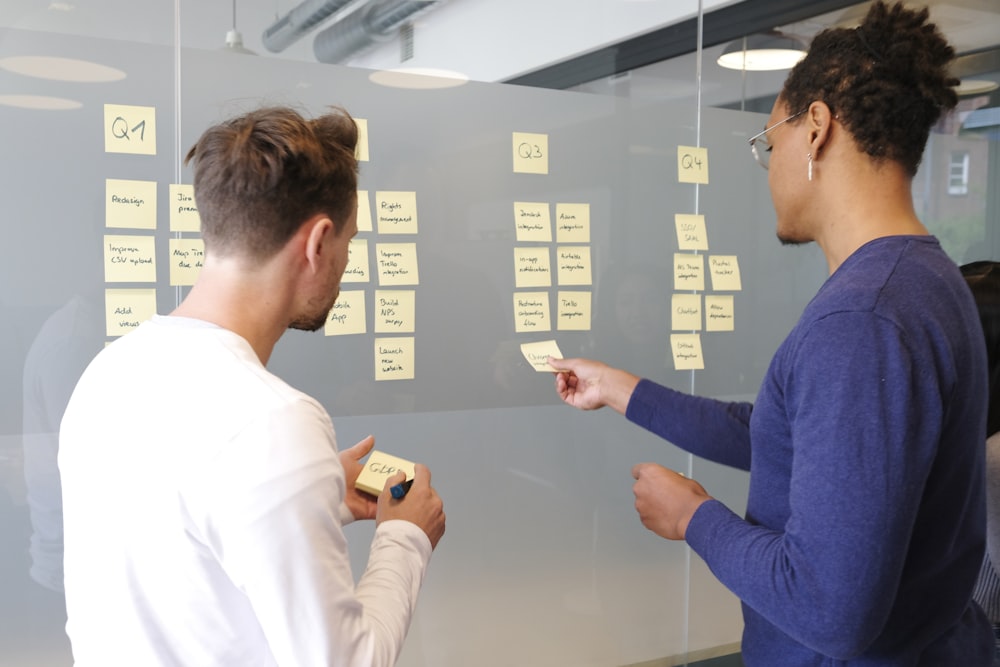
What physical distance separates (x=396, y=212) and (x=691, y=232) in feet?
3.15

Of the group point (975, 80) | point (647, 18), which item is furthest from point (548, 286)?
point (975, 80)

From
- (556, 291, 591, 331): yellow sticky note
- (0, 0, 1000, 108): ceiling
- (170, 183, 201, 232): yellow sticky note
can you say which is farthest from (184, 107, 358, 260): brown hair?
(556, 291, 591, 331): yellow sticky note

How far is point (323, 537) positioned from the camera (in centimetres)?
92

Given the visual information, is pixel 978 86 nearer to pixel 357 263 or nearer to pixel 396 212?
pixel 396 212

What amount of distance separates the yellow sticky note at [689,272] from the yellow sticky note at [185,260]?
1.39 metres

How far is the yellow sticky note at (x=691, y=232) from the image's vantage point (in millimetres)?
2561

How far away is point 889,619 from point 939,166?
246 cm

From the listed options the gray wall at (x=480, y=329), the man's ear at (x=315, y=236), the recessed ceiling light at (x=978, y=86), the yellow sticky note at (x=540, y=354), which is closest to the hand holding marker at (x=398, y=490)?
the man's ear at (x=315, y=236)

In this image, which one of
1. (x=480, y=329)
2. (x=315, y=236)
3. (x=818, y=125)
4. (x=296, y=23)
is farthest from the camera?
(x=480, y=329)

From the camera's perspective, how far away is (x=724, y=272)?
2.64 meters

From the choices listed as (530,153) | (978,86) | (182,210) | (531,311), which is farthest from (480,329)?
(978,86)

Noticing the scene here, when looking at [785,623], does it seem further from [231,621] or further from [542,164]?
[542,164]

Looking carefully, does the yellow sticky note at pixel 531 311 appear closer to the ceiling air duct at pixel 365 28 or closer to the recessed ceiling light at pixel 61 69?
the ceiling air duct at pixel 365 28

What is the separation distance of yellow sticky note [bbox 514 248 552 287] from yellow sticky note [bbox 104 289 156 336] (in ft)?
3.08
